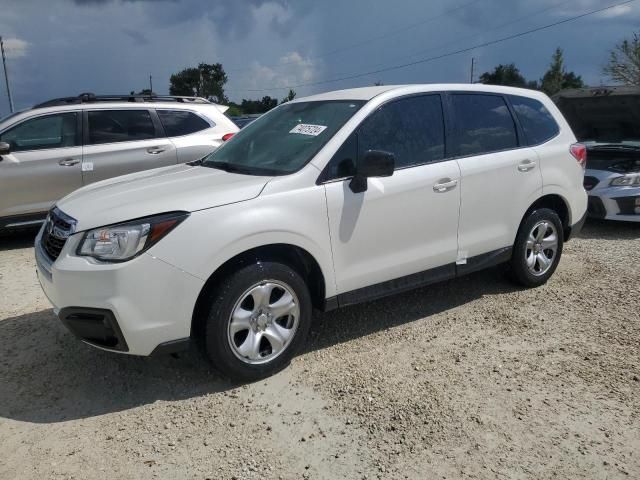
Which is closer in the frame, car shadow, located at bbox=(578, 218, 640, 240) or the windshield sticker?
the windshield sticker

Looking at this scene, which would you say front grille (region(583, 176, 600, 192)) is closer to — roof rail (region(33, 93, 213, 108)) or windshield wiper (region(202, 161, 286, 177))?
windshield wiper (region(202, 161, 286, 177))

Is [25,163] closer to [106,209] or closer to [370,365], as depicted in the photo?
[106,209]

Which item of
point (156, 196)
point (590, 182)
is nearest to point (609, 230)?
point (590, 182)

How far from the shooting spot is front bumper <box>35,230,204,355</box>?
3.00m

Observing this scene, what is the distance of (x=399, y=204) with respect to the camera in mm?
3893

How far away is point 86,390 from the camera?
136 inches

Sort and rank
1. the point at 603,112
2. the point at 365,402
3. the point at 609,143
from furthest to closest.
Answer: the point at 609,143, the point at 603,112, the point at 365,402

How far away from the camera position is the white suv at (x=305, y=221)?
3088 mm

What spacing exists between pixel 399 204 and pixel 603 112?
560 cm

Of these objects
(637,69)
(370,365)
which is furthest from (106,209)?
(637,69)

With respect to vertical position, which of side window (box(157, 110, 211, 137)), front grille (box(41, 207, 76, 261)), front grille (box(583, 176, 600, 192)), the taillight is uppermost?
side window (box(157, 110, 211, 137))

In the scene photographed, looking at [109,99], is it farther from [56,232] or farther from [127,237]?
[127,237]

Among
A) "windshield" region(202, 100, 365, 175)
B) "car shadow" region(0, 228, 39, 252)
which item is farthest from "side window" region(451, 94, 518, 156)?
"car shadow" region(0, 228, 39, 252)

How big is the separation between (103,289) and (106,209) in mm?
513
